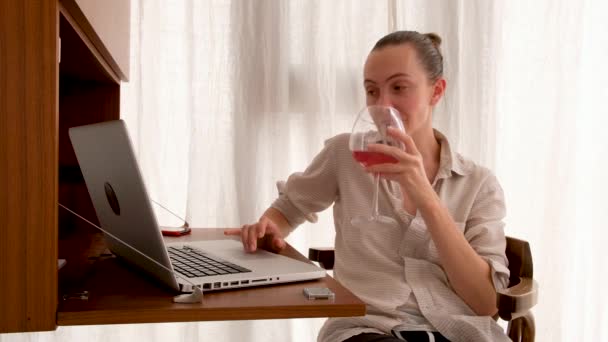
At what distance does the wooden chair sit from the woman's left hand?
269 mm

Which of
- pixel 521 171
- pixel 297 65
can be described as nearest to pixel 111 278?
pixel 297 65

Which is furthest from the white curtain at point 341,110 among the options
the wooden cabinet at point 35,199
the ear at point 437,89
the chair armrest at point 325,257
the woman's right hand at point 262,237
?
the wooden cabinet at point 35,199

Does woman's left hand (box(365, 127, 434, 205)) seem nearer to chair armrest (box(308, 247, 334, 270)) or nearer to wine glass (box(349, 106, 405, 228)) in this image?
wine glass (box(349, 106, 405, 228))

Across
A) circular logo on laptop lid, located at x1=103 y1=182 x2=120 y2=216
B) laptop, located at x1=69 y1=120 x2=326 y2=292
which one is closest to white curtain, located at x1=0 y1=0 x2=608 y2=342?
laptop, located at x1=69 y1=120 x2=326 y2=292

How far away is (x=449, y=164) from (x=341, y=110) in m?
0.67

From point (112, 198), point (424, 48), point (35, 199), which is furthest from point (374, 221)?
point (35, 199)

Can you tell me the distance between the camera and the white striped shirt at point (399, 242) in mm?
1204

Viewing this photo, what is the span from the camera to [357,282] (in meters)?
1.32

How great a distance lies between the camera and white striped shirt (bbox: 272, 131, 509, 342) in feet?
3.95

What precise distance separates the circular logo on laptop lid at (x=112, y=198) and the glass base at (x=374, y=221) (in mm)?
596

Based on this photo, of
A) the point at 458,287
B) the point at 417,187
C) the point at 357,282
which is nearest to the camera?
the point at 417,187

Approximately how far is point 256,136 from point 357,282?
2.39 ft

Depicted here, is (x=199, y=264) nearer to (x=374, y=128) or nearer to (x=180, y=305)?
(x=180, y=305)

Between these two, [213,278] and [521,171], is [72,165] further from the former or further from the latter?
[521,171]
